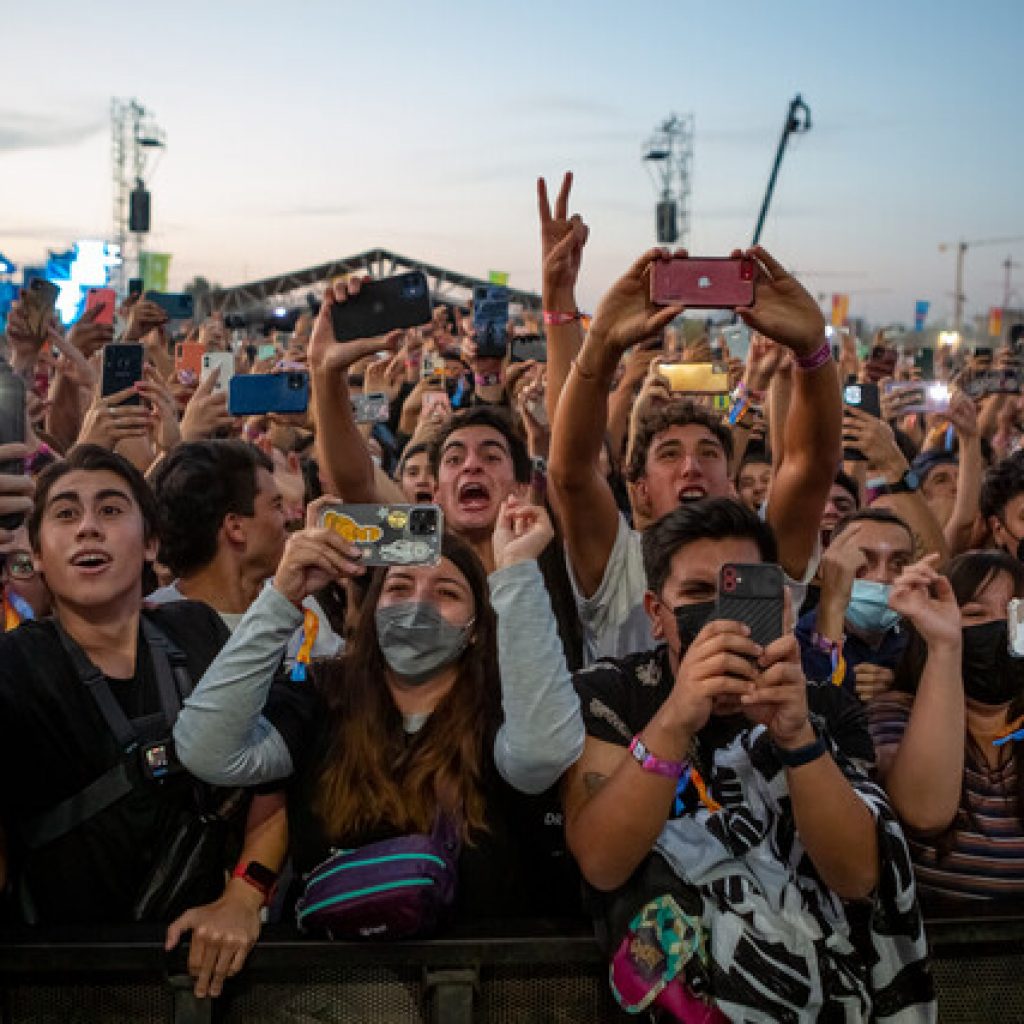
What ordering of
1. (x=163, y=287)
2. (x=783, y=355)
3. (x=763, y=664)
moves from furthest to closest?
(x=163, y=287) → (x=783, y=355) → (x=763, y=664)

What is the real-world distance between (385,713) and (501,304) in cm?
502

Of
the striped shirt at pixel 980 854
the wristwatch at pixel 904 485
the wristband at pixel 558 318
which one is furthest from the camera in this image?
the wristwatch at pixel 904 485

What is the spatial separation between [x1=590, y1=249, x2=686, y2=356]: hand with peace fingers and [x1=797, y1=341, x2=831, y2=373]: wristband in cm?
43

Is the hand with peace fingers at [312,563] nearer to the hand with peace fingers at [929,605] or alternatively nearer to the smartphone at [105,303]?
the hand with peace fingers at [929,605]

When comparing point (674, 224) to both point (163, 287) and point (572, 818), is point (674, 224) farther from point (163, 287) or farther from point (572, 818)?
point (572, 818)

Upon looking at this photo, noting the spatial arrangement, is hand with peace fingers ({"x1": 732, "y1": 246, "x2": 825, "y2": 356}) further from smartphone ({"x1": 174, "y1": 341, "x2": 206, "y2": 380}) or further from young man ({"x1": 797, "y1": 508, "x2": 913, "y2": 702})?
smartphone ({"x1": 174, "y1": 341, "x2": 206, "y2": 380})

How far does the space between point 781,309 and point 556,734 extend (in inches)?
52.8

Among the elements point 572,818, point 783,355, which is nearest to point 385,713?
point 572,818

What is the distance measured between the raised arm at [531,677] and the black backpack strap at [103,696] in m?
0.84

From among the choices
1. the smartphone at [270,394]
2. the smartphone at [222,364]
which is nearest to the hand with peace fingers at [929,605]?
the smartphone at [270,394]

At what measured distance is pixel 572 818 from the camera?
8.00ft

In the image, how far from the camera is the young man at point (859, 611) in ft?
10.9

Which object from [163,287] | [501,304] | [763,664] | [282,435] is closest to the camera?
[763,664]

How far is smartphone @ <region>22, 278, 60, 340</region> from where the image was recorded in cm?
553
